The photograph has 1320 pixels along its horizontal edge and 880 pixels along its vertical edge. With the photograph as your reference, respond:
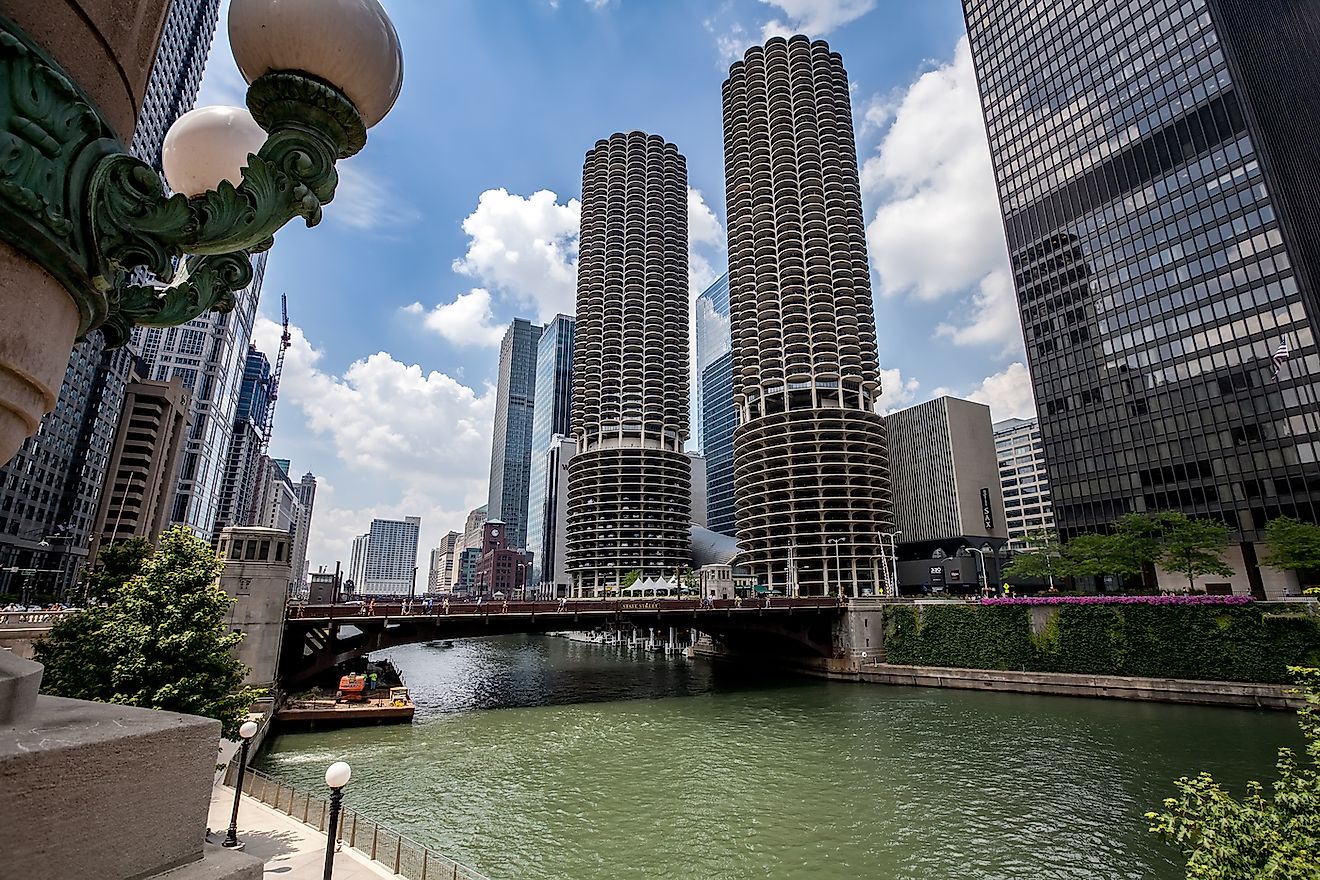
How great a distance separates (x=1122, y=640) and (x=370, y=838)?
5337cm

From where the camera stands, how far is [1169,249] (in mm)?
75938

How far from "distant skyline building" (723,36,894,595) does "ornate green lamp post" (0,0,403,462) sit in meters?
99.7

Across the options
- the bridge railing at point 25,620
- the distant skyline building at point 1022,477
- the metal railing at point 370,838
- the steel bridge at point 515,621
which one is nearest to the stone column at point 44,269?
the metal railing at point 370,838

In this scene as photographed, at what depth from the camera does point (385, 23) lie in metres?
3.95

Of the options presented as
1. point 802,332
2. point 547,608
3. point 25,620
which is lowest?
point 25,620

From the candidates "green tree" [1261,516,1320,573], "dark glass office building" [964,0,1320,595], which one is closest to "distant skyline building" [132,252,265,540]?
"dark glass office building" [964,0,1320,595]

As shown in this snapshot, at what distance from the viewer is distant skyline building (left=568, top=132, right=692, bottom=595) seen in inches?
5226

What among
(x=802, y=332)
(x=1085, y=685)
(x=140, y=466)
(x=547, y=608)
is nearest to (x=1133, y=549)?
(x=1085, y=685)

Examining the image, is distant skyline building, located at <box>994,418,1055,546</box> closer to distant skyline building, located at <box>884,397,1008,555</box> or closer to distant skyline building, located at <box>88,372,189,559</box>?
distant skyline building, located at <box>884,397,1008,555</box>

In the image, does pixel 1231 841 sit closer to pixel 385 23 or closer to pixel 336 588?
pixel 385 23

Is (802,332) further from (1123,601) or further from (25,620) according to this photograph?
(25,620)

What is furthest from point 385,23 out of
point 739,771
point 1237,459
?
point 1237,459

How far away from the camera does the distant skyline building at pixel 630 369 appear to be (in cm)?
13275

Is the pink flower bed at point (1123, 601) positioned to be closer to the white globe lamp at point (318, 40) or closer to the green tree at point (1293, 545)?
the green tree at point (1293, 545)
